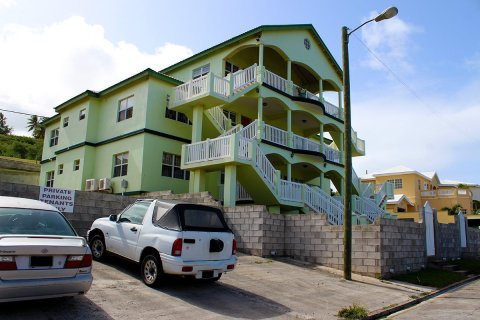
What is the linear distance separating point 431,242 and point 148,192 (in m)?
13.0

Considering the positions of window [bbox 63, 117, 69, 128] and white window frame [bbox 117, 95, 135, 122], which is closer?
white window frame [bbox 117, 95, 135, 122]

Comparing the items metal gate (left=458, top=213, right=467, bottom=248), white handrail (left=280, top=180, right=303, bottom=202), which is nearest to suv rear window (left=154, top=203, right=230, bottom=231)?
white handrail (left=280, top=180, right=303, bottom=202)

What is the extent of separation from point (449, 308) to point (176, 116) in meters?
16.1

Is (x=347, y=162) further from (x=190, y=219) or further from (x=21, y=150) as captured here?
(x=21, y=150)

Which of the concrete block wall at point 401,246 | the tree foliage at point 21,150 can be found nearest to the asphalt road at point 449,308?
the concrete block wall at point 401,246

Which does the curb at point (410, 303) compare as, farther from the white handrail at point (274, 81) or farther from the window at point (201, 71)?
the window at point (201, 71)

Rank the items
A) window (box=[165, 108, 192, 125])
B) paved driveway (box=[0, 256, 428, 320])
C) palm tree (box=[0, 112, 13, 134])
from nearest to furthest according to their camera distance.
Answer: paved driveway (box=[0, 256, 428, 320]), window (box=[165, 108, 192, 125]), palm tree (box=[0, 112, 13, 134])

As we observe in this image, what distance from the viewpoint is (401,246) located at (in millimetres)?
14266

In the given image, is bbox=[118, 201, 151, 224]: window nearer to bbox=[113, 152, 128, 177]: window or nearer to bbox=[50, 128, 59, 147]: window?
bbox=[113, 152, 128, 177]: window

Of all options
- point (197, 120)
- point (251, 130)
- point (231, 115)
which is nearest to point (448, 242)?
point (251, 130)

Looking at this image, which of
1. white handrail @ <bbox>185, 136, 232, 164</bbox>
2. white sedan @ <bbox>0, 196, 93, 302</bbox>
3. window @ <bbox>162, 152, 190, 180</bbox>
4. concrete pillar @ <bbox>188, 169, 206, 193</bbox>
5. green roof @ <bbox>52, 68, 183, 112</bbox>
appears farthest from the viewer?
window @ <bbox>162, 152, 190, 180</bbox>

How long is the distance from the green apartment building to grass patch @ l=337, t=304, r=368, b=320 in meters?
8.90

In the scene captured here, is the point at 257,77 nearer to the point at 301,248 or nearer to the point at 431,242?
the point at 301,248

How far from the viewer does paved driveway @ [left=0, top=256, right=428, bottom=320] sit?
6488 mm
